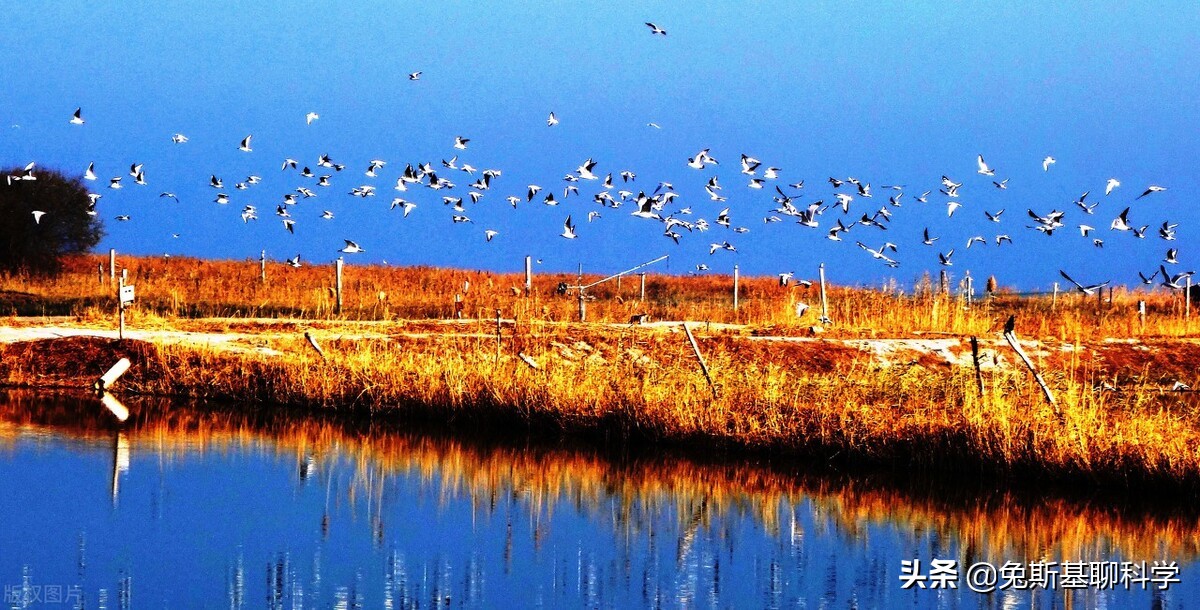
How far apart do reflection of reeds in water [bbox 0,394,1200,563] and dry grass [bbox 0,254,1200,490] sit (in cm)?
73

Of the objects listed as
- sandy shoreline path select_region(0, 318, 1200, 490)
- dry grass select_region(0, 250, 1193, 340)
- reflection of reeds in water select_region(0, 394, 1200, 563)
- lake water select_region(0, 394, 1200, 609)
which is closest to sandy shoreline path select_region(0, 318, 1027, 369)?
sandy shoreline path select_region(0, 318, 1200, 490)

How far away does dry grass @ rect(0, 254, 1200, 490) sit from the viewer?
17016mm

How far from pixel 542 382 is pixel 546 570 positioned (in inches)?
318

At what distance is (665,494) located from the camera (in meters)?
16.8

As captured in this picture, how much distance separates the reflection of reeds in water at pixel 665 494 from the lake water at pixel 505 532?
0.16 feet

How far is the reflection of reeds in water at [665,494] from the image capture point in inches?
572

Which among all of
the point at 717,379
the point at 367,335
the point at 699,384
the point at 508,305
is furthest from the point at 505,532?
the point at 508,305

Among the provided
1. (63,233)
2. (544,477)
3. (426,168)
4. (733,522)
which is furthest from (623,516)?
(63,233)

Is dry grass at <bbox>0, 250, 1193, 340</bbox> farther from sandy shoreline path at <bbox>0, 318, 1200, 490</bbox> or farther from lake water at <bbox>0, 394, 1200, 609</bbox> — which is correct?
lake water at <bbox>0, 394, 1200, 609</bbox>

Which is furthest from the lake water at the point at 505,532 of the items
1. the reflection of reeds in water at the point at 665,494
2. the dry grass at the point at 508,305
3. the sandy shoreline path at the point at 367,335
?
the dry grass at the point at 508,305

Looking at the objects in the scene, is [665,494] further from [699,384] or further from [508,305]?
[508,305]

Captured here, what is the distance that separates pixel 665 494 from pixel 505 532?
284 centimetres

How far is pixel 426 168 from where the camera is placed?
86.5 feet

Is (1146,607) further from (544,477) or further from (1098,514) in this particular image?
(544,477)
